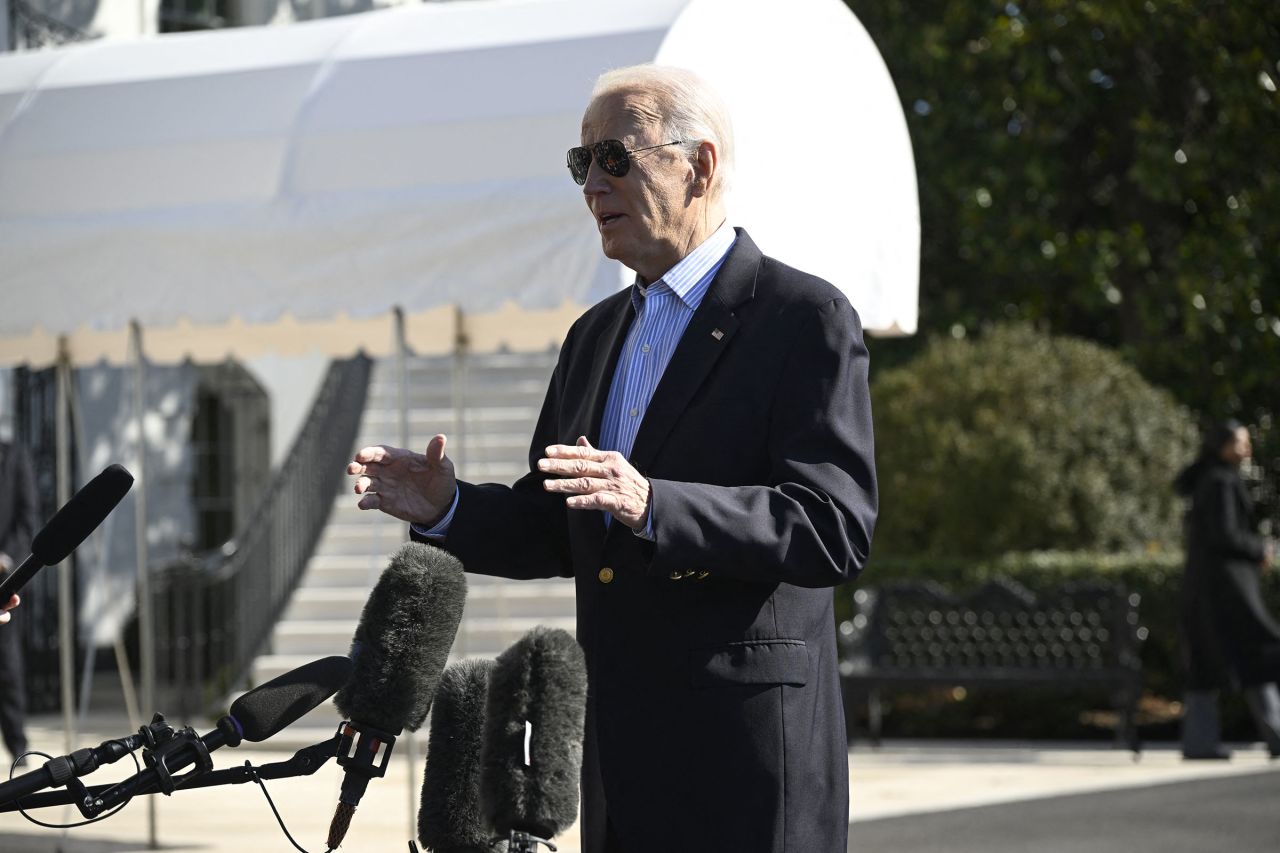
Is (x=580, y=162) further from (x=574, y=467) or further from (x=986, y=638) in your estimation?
(x=986, y=638)

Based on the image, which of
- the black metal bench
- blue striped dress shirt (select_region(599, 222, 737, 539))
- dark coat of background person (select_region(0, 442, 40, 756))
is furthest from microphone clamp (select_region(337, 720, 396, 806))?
the black metal bench

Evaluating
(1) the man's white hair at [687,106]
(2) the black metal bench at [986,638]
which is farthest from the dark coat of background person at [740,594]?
Result: (2) the black metal bench at [986,638]

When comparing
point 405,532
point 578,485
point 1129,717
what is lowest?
point 1129,717

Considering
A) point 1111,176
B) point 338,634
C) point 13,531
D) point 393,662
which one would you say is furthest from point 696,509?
point 1111,176

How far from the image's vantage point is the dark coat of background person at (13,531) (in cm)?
1109

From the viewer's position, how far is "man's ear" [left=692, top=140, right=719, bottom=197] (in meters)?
3.47

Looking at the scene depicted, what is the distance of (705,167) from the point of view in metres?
3.48

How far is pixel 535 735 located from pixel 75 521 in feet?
2.38

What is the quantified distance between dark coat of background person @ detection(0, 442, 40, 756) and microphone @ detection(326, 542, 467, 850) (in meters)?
8.59

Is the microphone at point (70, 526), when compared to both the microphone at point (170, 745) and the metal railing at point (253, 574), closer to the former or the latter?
the microphone at point (170, 745)

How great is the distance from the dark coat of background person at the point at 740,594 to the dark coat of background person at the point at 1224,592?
31.0ft

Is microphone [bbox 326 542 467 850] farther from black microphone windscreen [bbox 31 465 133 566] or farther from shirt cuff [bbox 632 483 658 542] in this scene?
black microphone windscreen [bbox 31 465 133 566]

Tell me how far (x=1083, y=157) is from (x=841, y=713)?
18191 mm

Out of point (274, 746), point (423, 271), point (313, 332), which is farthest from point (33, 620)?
point (423, 271)
